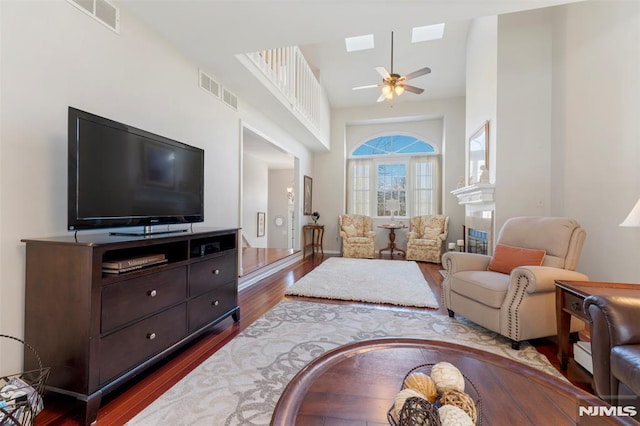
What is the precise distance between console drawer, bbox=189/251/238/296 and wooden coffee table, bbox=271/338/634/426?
4.26 ft

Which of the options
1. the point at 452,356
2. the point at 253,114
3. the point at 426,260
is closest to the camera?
the point at 452,356

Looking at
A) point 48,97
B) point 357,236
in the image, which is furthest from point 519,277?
point 357,236

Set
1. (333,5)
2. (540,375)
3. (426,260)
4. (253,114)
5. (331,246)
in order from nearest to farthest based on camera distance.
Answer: (540,375)
(333,5)
(253,114)
(426,260)
(331,246)

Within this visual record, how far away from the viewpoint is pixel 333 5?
1.96 m

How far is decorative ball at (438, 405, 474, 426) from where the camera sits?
601 millimetres

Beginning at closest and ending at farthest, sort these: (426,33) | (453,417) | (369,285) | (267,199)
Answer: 1. (453,417)
2. (369,285)
3. (426,33)
4. (267,199)

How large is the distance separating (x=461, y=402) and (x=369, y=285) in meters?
3.01

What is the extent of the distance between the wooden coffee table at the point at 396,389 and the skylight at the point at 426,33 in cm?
569

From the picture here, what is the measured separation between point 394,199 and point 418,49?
3.36m

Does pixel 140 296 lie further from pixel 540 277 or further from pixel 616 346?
pixel 540 277

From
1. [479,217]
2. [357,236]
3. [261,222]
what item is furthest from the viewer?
[261,222]

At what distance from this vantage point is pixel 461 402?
0.68 metres

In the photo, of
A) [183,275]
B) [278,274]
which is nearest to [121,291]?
[183,275]

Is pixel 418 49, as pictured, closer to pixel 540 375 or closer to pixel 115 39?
pixel 115 39
